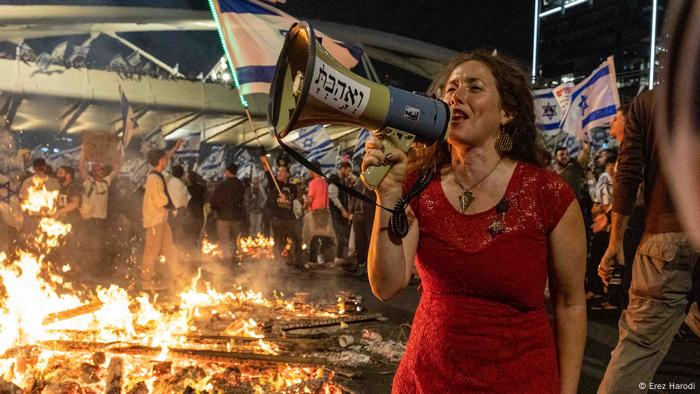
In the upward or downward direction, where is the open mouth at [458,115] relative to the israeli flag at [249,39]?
downward

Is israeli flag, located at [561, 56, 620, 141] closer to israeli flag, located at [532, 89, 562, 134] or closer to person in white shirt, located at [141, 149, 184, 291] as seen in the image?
israeli flag, located at [532, 89, 562, 134]

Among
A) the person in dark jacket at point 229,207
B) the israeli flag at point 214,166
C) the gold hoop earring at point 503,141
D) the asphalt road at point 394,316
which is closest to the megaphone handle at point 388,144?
the gold hoop earring at point 503,141

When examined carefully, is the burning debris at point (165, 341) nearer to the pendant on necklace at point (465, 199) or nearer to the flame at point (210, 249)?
the pendant on necklace at point (465, 199)

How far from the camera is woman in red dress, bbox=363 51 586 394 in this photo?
187 cm

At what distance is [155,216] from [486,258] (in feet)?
27.7

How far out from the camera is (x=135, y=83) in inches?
1105

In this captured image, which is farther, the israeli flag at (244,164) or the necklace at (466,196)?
the israeli flag at (244,164)

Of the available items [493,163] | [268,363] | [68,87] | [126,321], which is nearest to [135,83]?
[68,87]

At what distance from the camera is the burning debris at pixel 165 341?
4293mm

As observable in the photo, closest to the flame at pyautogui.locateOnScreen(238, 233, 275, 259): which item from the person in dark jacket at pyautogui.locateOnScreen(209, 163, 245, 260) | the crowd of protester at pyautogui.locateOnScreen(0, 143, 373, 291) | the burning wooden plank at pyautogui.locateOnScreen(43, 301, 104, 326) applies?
the crowd of protester at pyautogui.locateOnScreen(0, 143, 373, 291)

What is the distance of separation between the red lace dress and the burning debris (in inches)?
100

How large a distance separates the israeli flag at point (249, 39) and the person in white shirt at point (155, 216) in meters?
2.55

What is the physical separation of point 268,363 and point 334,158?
35.8 ft

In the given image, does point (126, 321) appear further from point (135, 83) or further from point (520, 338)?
point (135, 83)
